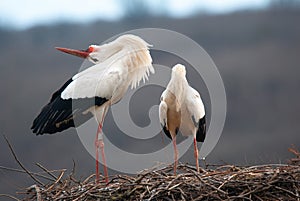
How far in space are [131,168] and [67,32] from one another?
9981 mm

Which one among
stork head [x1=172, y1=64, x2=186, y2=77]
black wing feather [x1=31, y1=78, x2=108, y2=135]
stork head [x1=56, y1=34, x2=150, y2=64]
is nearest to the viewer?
stork head [x1=172, y1=64, x2=186, y2=77]

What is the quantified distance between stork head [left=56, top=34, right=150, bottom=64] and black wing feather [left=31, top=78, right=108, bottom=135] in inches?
13.7

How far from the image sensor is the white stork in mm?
5160

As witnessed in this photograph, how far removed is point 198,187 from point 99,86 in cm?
129

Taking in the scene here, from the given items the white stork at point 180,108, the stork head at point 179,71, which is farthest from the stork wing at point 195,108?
the stork head at point 179,71

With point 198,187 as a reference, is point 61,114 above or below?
above

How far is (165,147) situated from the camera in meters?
5.76

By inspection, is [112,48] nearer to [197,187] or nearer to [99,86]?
[99,86]

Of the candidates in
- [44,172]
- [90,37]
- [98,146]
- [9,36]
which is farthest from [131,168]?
[9,36]

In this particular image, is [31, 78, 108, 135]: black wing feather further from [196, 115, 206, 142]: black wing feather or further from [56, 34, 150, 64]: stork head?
[196, 115, 206, 142]: black wing feather

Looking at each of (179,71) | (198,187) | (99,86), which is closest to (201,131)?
(179,71)

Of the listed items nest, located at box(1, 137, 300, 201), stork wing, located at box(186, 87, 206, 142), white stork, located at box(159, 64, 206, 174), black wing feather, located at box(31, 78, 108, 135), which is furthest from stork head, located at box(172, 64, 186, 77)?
nest, located at box(1, 137, 300, 201)

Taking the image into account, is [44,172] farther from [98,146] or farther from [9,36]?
[9,36]

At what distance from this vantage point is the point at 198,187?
4281 millimetres
